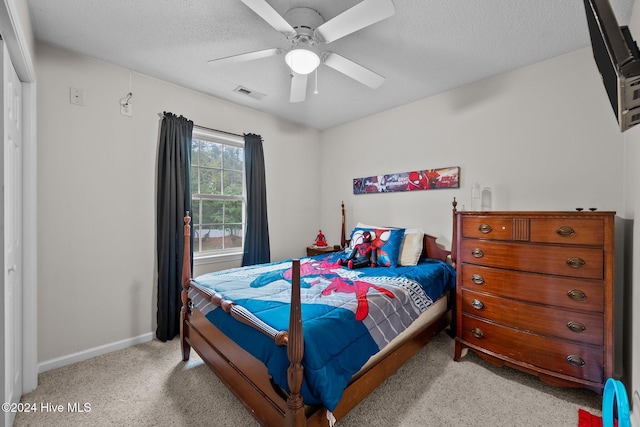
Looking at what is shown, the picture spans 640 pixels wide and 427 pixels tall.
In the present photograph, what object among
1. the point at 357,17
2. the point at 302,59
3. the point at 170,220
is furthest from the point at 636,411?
the point at 170,220

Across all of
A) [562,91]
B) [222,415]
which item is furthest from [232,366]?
[562,91]

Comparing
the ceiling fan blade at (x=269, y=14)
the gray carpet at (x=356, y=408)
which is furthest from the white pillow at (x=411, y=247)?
the ceiling fan blade at (x=269, y=14)

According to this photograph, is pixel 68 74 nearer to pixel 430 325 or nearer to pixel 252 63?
pixel 252 63

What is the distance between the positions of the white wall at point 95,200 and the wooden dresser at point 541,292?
2899mm

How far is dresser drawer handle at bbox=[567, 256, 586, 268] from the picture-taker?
1755 millimetres

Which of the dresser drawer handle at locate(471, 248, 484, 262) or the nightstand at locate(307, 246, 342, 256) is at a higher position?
the dresser drawer handle at locate(471, 248, 484, 262)

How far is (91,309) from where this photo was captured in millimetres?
2383

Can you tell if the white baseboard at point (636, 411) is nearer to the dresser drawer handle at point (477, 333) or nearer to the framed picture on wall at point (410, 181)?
the dresser drawer handle at point (477, 333)

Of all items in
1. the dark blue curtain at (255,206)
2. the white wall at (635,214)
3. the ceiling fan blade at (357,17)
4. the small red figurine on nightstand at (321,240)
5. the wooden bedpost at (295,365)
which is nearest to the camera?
the wooden bedpost at (295,365)

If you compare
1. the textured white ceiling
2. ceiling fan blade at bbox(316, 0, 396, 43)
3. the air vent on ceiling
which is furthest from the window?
ceiling fan blade at bbox(316, 0, 396, 43)

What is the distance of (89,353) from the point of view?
7.70 feet

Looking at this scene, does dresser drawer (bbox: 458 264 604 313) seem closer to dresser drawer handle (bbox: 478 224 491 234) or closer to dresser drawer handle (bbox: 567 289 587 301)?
dresser drawer handle (bbox: 567 289 587 301)

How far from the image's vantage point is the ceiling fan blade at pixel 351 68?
6.43 ft

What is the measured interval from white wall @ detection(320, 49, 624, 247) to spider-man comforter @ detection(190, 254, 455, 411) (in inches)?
36.8
